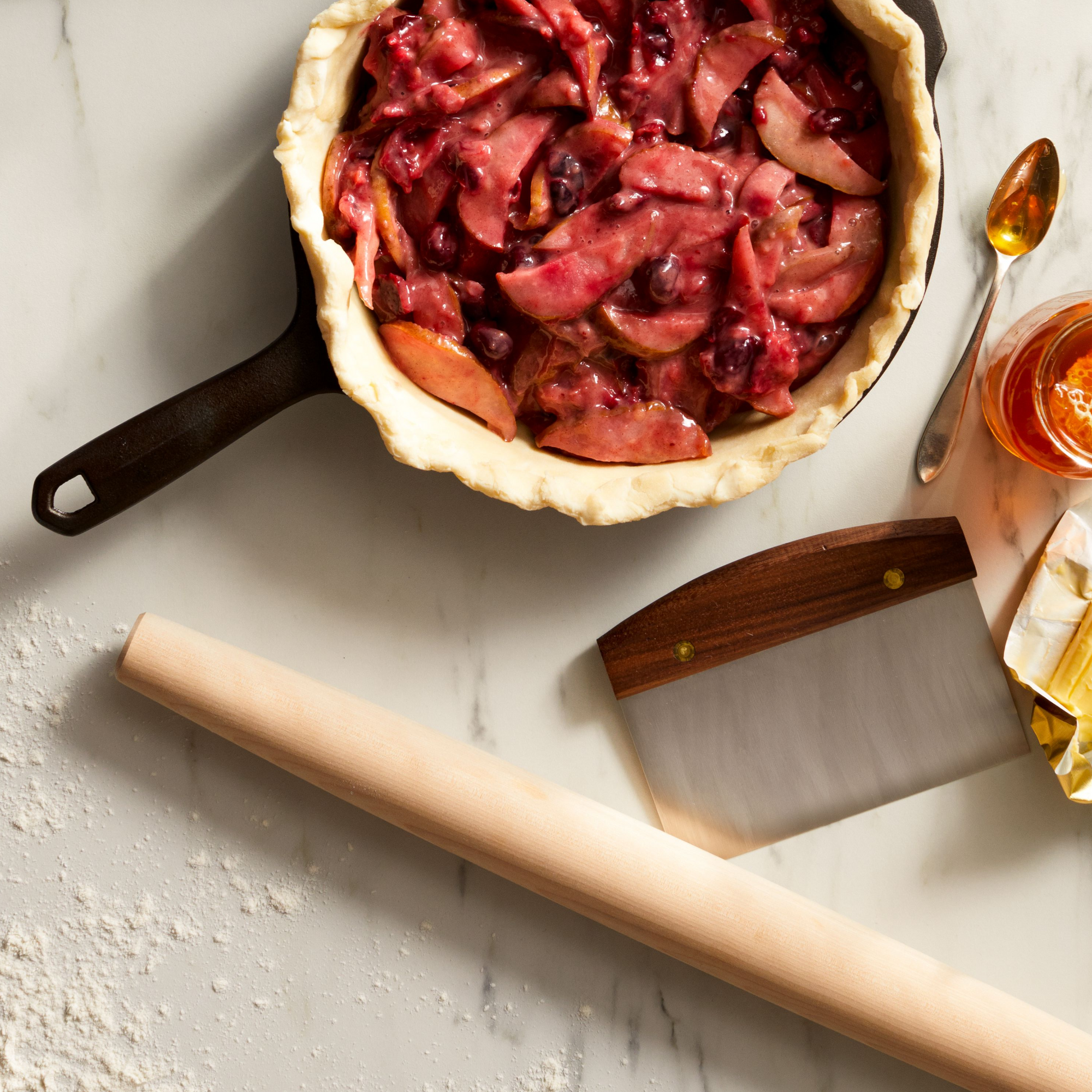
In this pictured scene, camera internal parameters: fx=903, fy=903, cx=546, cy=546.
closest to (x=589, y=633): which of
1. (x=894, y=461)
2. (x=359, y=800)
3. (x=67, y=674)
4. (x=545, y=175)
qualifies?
(x=359, y=800)

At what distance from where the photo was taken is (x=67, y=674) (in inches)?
66.7

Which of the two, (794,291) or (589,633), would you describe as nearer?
(794,291)

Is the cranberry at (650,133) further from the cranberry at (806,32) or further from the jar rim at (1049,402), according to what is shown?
the jar rim at (1049,402)

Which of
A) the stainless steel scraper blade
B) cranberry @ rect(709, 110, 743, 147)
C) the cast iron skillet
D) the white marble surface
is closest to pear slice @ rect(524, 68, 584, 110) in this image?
cranberry @ rect(709, 110, 743, 147)

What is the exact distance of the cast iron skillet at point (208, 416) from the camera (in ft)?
4.66

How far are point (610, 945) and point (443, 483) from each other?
0.94m

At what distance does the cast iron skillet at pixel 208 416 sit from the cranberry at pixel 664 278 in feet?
1.26

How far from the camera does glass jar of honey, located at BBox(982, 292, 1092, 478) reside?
1.53 metres

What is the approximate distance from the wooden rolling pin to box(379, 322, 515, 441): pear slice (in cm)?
56

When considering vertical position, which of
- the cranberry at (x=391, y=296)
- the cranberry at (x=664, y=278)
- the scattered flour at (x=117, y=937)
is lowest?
the scattered flour at (x=117, y=937)

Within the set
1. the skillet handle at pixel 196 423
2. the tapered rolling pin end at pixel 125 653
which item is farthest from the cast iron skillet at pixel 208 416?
the tapered rolling pin end at pixel 125 653

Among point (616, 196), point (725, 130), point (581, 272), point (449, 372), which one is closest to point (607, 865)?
point (449, 372)

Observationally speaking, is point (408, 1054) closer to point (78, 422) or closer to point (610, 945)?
point (610, 945)

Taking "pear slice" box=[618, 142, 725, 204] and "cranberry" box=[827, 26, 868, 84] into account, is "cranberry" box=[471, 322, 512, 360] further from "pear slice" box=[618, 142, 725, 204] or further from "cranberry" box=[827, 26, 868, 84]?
"cranberry" box=[827, 26, 868, 84]
